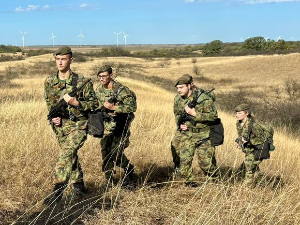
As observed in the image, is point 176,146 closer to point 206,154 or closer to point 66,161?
point 206,154

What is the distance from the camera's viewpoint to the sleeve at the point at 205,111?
4.72 meters

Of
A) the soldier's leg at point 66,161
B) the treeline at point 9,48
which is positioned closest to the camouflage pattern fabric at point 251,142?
the soldier's leg at point 66,161

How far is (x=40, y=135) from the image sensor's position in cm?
608

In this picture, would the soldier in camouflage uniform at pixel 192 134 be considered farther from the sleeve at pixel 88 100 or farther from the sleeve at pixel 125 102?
the sleeve at pixel 88 100

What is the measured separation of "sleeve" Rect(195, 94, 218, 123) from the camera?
186 inches

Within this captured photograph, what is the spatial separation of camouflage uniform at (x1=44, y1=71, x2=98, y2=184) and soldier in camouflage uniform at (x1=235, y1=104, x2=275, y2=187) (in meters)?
2.28

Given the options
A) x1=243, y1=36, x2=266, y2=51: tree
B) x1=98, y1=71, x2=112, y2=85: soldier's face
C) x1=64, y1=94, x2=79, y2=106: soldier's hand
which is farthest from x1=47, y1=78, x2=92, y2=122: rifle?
x1=243, y1=36, x2=266, y2=51: tree

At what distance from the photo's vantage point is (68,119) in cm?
413

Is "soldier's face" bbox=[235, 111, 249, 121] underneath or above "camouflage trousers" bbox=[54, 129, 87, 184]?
above

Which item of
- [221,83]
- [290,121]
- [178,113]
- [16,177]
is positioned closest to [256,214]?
[178,113]

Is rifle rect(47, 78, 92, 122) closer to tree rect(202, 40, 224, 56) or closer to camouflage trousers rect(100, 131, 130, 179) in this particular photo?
camouflage trousers rect(100, 131, 130, 179)

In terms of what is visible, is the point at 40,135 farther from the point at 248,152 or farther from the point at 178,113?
the point at 248,152

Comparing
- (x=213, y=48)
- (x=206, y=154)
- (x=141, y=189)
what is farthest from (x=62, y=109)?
(x=213, y=48)

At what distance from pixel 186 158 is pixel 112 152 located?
1013 mm
